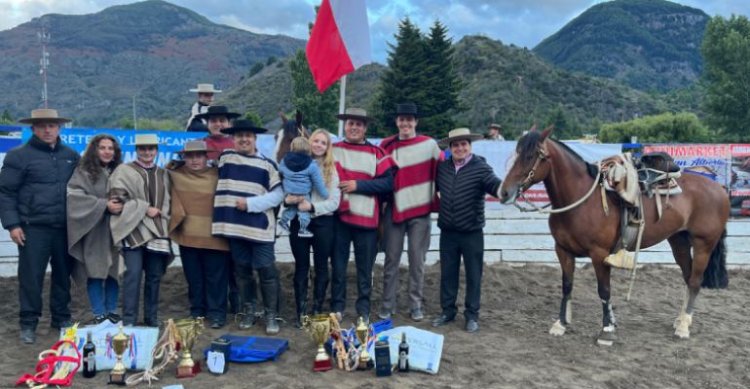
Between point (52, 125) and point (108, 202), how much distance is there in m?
0.76

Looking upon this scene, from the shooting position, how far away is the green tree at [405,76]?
3431 centimetres

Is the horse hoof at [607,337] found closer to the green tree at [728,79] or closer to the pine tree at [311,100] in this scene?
the green tree at [728,79]

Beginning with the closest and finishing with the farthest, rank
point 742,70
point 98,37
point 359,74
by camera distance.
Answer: point 742,70, point 359,74, point 98,37

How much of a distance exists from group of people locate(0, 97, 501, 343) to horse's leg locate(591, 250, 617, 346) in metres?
1.02

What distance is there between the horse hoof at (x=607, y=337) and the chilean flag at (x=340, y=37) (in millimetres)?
3598

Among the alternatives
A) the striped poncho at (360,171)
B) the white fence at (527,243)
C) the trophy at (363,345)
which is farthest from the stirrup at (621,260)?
the white fence at (527,243)

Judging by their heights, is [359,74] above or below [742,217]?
above

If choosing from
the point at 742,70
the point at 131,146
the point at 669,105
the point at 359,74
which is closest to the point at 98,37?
the point at 359,74

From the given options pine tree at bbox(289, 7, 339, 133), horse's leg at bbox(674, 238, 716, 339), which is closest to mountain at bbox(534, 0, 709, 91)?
pine tree at bbox(289, 7, 339, 133)

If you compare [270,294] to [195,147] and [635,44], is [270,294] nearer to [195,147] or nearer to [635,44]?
[195,147]

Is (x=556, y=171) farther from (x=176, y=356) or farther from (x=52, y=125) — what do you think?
(x=52, y=125)

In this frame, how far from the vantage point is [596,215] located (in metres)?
5.16

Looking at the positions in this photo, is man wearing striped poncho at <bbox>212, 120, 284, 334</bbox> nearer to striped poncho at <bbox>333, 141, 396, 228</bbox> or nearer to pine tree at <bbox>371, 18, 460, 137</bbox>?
striped poncho at <bbox>333, 141, 396, 228</bbox>

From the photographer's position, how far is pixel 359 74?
7375cm
